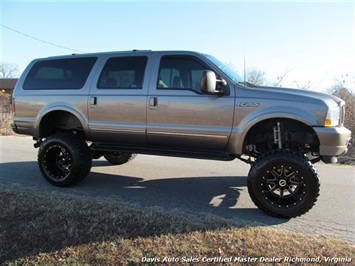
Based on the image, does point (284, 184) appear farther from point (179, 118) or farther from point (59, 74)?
point (59, 74)

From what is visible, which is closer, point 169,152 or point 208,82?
point 208,82

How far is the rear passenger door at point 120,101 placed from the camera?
5.16 metres

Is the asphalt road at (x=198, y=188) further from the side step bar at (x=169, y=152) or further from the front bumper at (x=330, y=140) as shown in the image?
the front bumper at (x=330, y=140)

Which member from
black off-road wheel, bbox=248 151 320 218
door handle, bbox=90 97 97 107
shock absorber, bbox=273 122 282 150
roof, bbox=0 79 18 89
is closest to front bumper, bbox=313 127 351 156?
black off-road wheel, bbox=248 151 320 218

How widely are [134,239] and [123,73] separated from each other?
9.54 ft

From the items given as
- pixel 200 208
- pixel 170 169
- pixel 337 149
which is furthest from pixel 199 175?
pixel 337 149

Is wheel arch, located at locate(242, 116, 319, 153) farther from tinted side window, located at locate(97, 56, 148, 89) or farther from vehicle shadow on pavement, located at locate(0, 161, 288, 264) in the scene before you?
tinted side window, located at locate(97, 56, 148, 89)

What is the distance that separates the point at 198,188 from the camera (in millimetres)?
5707

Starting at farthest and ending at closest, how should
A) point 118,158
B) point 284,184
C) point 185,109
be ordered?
point 118,158
point 185,109
point 284,184

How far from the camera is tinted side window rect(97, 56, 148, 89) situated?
5239 mm

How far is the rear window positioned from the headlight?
384 cm

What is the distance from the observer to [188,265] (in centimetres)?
298

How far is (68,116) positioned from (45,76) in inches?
33.2

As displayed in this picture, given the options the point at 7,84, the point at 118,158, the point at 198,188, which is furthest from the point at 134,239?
the point at 7,84
